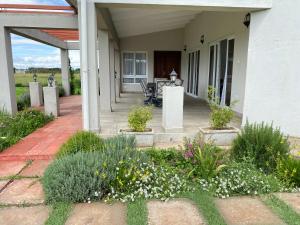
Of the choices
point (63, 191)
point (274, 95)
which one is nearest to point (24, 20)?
point (63, 191)

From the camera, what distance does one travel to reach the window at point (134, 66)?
1347cm

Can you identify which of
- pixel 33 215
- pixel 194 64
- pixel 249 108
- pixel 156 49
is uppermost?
pixel 156 49

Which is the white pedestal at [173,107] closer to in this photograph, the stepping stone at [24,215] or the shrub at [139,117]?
the shrub at [139,117]

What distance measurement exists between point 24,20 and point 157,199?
5.57m

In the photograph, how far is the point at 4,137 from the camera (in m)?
4.52

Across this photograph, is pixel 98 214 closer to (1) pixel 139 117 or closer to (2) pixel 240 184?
(2) pixel 240 184

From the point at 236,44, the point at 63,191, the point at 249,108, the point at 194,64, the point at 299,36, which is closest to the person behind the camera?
the point at 63,191

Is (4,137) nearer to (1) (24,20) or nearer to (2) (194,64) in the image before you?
(1) (24,20)

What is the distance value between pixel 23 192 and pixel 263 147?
10.3ft

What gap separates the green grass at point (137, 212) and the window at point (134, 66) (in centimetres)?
1138

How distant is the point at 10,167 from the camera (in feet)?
12.1

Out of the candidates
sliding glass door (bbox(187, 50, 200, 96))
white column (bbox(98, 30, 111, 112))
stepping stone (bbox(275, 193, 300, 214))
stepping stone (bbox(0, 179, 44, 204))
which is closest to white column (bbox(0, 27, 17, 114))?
white column (bbox(98, 30, 111, 112))

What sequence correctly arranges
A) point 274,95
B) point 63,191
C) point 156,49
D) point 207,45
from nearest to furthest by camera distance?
point 63,191 → point 274,95 → point 207,45 → point 156,49

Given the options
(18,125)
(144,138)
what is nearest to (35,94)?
(18,125)
